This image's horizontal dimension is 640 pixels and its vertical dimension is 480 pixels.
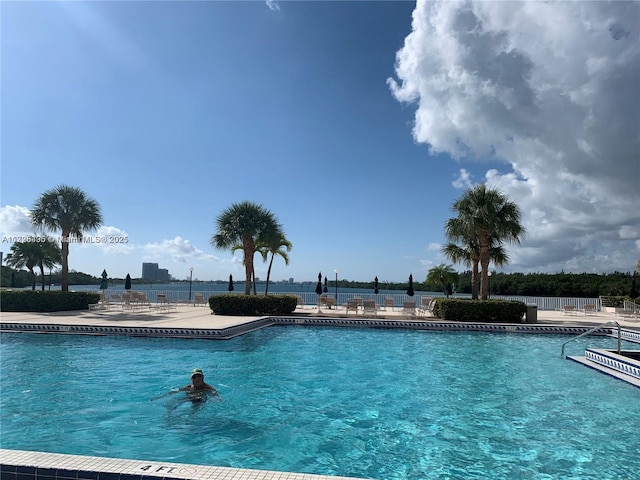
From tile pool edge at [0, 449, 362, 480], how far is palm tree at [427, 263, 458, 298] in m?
21.5

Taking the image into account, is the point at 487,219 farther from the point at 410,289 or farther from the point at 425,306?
the point at 410,289

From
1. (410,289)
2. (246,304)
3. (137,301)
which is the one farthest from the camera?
(410,289)

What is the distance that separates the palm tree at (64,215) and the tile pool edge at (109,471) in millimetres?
17349

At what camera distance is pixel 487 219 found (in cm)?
1516

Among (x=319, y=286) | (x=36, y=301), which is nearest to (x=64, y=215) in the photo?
(x=36, y=301)

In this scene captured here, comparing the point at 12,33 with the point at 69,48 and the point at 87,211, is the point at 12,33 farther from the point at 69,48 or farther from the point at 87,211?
the point at 87,211

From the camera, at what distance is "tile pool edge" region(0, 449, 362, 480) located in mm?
2867

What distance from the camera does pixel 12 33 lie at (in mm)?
8477

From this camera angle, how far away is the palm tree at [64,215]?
58.1 feet

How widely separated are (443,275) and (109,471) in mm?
22168

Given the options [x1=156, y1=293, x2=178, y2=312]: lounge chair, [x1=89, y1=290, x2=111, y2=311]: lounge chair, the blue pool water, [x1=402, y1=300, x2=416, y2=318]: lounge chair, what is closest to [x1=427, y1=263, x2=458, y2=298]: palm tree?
[x1=402, y1=300, x2=416, y2=318]: lounge chair

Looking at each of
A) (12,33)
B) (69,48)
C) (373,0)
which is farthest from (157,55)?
(373,0)

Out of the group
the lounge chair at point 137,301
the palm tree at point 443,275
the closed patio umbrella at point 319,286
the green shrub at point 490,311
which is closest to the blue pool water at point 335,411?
the green shrub at point 490,311

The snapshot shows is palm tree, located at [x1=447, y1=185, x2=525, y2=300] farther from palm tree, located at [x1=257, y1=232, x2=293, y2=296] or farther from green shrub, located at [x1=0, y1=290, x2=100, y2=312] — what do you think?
green shrub, located at [x1=0, y1=290, x2=100, y2=312]
